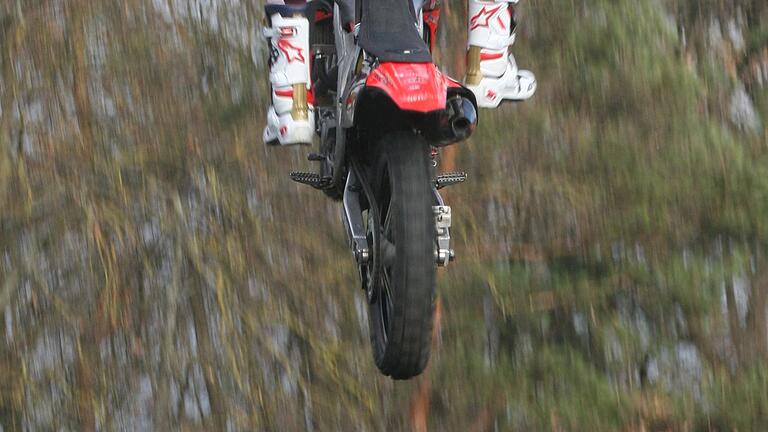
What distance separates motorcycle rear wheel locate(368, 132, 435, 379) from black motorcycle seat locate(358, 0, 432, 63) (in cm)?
20

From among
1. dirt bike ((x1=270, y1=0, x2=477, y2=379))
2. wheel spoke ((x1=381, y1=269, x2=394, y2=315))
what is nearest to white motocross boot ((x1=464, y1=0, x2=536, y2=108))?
dirt bike ((x1=270, y1=0, x2=477, y2=379))

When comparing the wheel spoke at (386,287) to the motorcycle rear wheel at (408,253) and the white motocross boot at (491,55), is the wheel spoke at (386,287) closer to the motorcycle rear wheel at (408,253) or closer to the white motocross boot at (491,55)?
the motorcycle rear wheel at (408,253)

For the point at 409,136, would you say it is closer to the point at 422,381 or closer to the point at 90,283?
the point at 422,381

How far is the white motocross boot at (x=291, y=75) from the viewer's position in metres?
3.52

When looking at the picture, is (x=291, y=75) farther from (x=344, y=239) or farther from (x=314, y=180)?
(x=344, y=239)

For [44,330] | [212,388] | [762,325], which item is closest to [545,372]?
[762,325]

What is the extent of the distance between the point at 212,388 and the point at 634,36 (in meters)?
A: 2.46

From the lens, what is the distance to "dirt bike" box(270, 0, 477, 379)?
2.79 metres

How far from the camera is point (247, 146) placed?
5473mm

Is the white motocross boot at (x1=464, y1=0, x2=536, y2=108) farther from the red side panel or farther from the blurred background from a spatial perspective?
the blurred background

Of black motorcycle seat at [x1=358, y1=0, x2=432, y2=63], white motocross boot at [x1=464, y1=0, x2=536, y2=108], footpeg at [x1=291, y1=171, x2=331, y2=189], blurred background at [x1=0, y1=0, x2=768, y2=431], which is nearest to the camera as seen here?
black motorcycle seat at [x1=358, y1=0, x2=432, y2=63]

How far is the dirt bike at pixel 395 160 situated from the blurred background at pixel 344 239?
1.77 metres

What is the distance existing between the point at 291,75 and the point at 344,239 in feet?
5.51

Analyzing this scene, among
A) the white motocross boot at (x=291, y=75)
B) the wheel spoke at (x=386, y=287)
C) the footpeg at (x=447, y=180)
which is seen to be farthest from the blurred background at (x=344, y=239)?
the wheel spoke at (x=386, y=287)
